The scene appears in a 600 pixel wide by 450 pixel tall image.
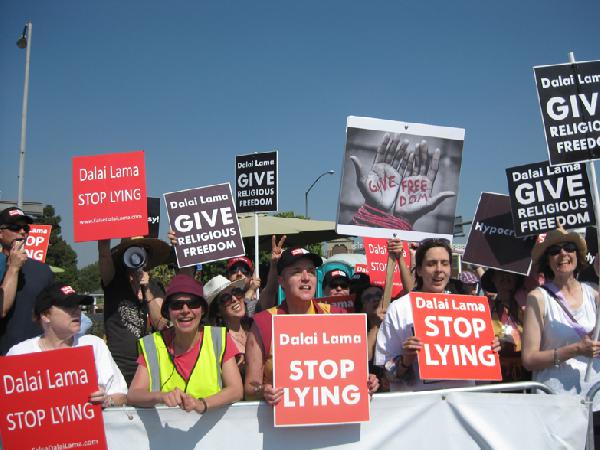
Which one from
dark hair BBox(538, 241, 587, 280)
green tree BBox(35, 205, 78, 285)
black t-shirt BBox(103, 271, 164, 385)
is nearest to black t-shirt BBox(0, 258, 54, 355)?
black t-shirt BBox(103, 271, 164, 385)

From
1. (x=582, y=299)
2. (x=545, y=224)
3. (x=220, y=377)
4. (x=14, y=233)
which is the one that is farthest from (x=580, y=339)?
(x=14, y=233)

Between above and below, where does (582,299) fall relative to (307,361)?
above

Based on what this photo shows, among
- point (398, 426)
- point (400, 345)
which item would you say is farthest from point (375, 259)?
point (398, 426)

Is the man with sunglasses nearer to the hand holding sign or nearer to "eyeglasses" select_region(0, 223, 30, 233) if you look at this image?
"eyeglasses" select_region(0, 223, 30, 233)

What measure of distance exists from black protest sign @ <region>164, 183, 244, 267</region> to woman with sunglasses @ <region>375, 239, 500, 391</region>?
8.67ft

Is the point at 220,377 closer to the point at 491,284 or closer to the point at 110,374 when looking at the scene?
the point at 110,374

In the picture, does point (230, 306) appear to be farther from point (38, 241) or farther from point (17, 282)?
point (38, 241)

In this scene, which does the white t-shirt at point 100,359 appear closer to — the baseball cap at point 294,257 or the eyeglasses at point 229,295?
the baseball cap at point 294,257

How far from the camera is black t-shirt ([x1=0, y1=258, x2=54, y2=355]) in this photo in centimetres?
449

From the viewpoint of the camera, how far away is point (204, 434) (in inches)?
142

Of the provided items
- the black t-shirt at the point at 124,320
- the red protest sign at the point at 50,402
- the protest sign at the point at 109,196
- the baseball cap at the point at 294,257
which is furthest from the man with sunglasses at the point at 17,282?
the baseball cap at the point at 294,257

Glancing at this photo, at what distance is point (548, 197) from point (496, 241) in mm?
593

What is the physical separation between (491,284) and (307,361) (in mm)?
2823

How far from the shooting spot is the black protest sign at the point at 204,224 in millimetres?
6285
